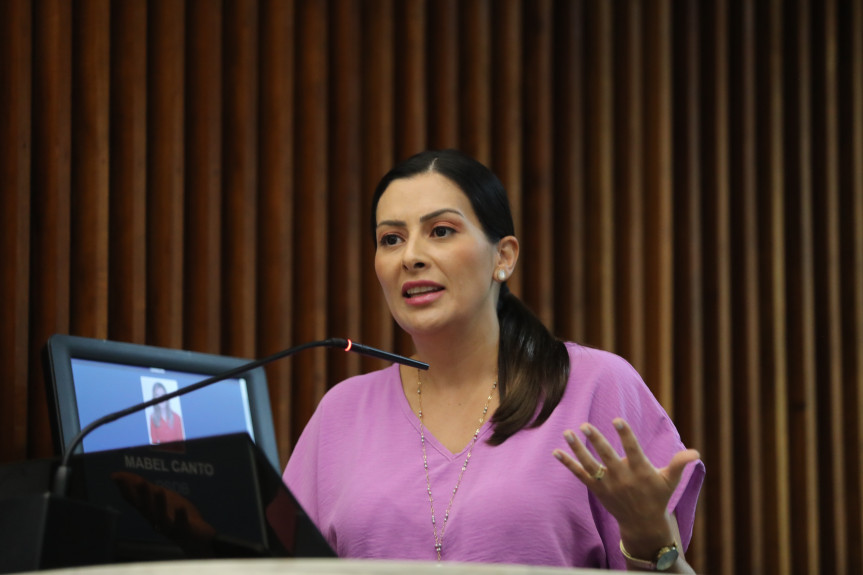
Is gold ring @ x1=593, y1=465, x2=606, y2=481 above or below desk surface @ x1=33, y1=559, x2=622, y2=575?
below

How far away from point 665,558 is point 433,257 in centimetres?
76

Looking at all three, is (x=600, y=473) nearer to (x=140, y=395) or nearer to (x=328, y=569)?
(x=328, y=569)

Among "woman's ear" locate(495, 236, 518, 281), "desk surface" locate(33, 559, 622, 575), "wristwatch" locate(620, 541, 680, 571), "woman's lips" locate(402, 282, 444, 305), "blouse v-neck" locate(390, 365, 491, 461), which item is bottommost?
"wristwatch" locate(620, 541, 680, 571)

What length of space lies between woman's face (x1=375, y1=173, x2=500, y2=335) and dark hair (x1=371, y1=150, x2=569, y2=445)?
3cm

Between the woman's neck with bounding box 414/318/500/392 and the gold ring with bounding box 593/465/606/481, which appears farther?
the woman's neck with bounding box 414/318/500/392

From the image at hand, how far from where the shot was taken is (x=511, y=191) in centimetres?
340

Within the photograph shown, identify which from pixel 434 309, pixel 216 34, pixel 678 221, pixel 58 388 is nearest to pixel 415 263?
pixel 434 309

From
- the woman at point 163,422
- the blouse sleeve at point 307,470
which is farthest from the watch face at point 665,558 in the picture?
the woman at point 163,422

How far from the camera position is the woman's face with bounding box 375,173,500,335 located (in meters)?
Result: 2.11

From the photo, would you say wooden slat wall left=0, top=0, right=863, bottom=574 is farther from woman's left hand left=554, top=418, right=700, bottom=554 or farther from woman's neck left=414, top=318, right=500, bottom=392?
woman's left hand left=554, top=418, right=700, bottom=554

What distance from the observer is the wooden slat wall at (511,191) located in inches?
106

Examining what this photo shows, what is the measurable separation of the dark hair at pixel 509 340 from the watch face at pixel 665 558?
0.42 meters

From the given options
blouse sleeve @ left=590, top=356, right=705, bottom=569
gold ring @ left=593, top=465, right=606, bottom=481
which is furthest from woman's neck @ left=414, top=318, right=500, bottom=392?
gold ring @ left=593, top=465, right=606, bottom=481

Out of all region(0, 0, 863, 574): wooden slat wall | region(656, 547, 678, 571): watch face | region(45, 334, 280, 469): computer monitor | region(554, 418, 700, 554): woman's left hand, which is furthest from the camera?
region(0, 0, 863, 574): wooden slat wall
